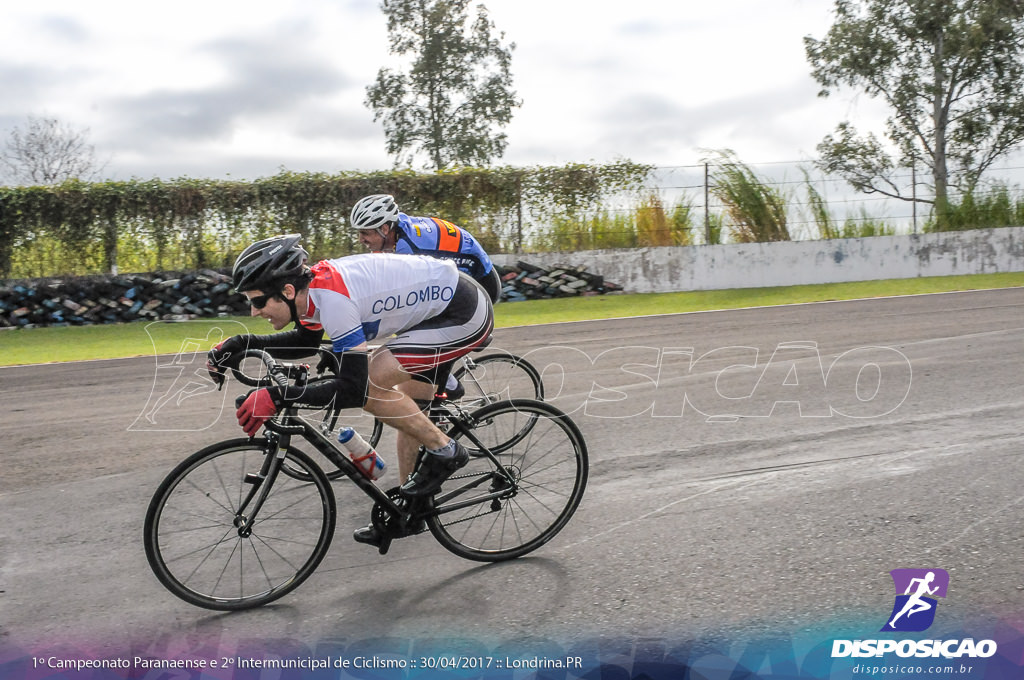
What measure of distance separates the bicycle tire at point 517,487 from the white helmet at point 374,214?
2443mm

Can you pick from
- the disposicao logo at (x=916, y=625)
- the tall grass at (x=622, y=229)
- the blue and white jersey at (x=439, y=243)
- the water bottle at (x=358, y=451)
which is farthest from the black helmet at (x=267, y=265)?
the tall grass at (x=622, y=229)

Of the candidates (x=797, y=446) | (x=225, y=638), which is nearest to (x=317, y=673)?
(x=225, y=638)

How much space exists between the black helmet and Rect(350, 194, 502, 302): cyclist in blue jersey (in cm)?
242

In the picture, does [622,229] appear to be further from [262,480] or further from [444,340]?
[262,480]

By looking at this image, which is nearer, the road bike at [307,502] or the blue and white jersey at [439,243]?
the road bike at [307,502]

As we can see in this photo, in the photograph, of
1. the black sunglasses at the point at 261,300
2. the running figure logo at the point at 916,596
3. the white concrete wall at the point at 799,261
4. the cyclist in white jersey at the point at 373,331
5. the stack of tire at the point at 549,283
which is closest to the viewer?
the running figure logo at the point at 916,596

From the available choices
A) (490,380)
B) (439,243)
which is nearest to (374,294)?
(490,380)

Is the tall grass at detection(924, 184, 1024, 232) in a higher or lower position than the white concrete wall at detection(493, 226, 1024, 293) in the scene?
higher

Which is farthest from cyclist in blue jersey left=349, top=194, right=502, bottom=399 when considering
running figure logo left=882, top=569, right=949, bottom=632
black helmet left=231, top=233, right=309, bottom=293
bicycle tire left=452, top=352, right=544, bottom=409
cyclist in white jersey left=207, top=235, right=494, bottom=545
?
running figure logo left=882, top=569, right=949, bottom=632

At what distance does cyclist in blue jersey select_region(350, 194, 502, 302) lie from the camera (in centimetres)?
634

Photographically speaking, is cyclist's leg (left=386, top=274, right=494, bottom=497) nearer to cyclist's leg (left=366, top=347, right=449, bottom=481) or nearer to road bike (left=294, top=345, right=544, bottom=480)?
cyclist's leg (left=366, top=347, right=449, bottom=481)

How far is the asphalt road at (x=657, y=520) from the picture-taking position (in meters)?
3.71

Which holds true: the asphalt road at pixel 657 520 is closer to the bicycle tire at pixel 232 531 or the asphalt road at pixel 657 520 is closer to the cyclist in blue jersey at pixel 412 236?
the bicycle tire at pixel 232 531

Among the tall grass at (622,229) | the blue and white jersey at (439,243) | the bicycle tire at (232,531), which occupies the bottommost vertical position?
the bicycle tire at (232,531)
